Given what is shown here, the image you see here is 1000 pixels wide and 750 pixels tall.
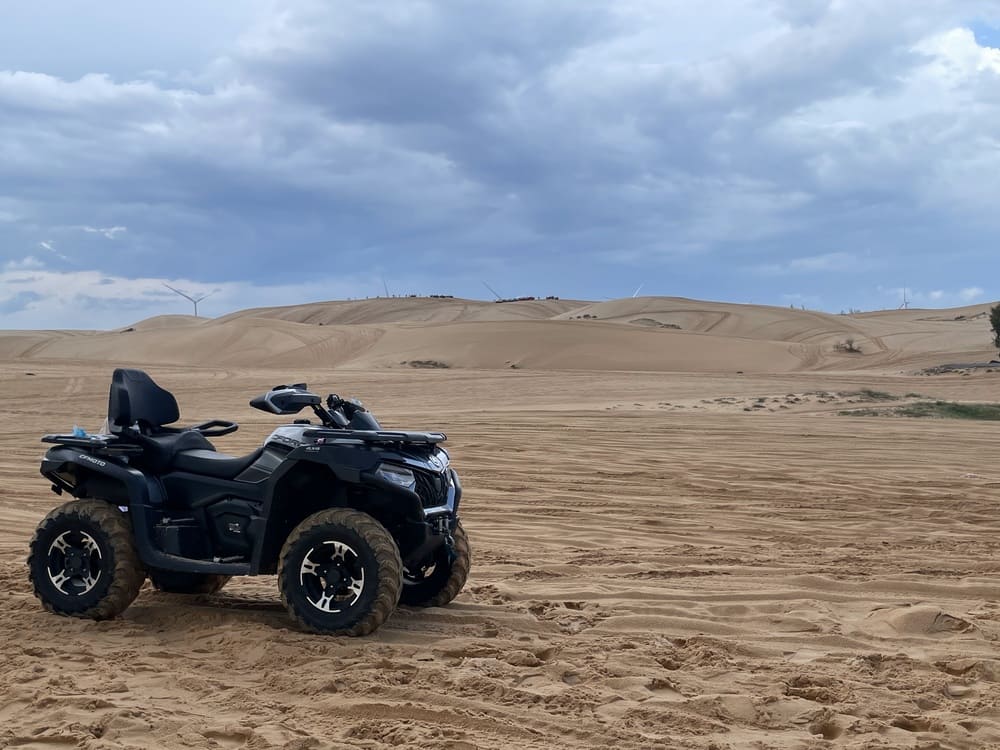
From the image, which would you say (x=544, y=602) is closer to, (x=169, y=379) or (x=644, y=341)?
(x=169, y=379)

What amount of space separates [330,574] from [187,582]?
4.48 ft

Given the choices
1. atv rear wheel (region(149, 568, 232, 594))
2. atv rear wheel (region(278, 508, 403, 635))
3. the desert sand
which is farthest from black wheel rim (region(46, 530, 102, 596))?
atv rear wheel (region(278, 508, 403, 635))

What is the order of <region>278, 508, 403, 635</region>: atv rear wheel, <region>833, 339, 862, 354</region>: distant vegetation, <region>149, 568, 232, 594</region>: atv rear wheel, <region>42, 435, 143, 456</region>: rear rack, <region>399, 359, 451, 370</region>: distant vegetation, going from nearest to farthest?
1. <region>278, 508, 403, 635</region>: atv rear wheel
2. <region>42, 435, 143, 456</region>: rear rack
3. <region>149, 568, 232, 594</region>: atv rear wheel
4. <region>399, 359, 451, 370</region>: distant vegetation
5. <region>833, 339, 862, 354</region>: distant vegetation

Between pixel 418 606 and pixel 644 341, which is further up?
pixel 644 341

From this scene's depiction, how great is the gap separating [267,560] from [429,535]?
2.90 feet

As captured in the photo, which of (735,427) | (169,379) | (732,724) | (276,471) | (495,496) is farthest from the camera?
(169,379)

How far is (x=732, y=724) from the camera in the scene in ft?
14.1

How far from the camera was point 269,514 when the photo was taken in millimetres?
5742

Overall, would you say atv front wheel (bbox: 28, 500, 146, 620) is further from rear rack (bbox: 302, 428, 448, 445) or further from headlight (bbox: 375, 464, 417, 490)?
headlight (bbox: 375, 464, 417, 490)

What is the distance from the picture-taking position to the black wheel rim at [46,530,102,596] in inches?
235

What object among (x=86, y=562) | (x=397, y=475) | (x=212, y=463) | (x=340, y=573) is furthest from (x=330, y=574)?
(x=86, y=562)

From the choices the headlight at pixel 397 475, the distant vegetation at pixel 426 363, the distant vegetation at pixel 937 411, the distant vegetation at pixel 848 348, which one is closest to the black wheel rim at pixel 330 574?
the headlight at pixel 397 475

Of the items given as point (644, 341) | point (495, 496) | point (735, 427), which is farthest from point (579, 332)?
point (495, 496)

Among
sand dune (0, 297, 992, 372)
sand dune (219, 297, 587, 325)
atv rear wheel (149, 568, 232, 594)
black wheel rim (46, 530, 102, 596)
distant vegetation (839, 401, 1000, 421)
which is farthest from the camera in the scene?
sand dune (219, 297, 587, 325)
